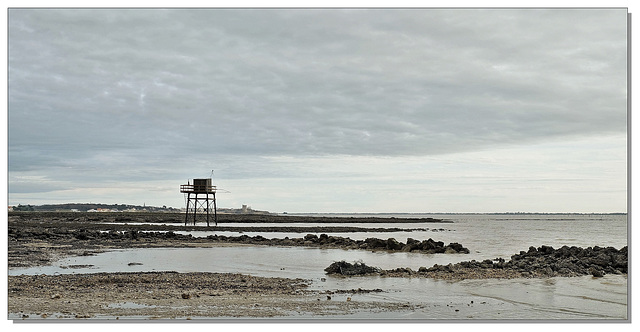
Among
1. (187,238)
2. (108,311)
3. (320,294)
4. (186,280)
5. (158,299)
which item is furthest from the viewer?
(187,238)

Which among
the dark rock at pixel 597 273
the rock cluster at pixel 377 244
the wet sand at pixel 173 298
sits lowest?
the rock cluster at pixel 377 244

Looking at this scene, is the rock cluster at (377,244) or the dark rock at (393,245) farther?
the dark rock at (393,245)

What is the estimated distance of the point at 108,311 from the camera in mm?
10750

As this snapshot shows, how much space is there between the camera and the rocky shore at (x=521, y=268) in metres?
18.5

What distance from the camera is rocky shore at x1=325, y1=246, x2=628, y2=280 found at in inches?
727

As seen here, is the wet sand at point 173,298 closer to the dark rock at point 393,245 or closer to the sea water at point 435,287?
the sea water at point 435,287

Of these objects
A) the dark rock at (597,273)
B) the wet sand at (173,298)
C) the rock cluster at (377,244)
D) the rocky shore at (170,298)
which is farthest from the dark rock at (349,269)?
the rock cluster at (377,244)

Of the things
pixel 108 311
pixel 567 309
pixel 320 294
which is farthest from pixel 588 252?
pixel 108 311

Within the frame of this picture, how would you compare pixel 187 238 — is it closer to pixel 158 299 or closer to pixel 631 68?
pixel 158 299

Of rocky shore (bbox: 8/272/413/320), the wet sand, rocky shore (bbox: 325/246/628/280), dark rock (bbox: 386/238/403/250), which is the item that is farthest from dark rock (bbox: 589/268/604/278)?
dark rock (bbox: 386/238/403/250)

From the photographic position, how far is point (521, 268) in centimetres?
1983

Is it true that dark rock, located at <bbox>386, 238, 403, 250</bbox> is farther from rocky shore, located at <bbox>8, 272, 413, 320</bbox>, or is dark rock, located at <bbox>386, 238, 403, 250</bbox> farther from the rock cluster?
rocky shore, located at <bbox>8, 272, 413, 320</bbox>

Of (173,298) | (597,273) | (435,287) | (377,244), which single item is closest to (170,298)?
(173,298)

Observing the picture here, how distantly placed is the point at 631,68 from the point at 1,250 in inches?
477
